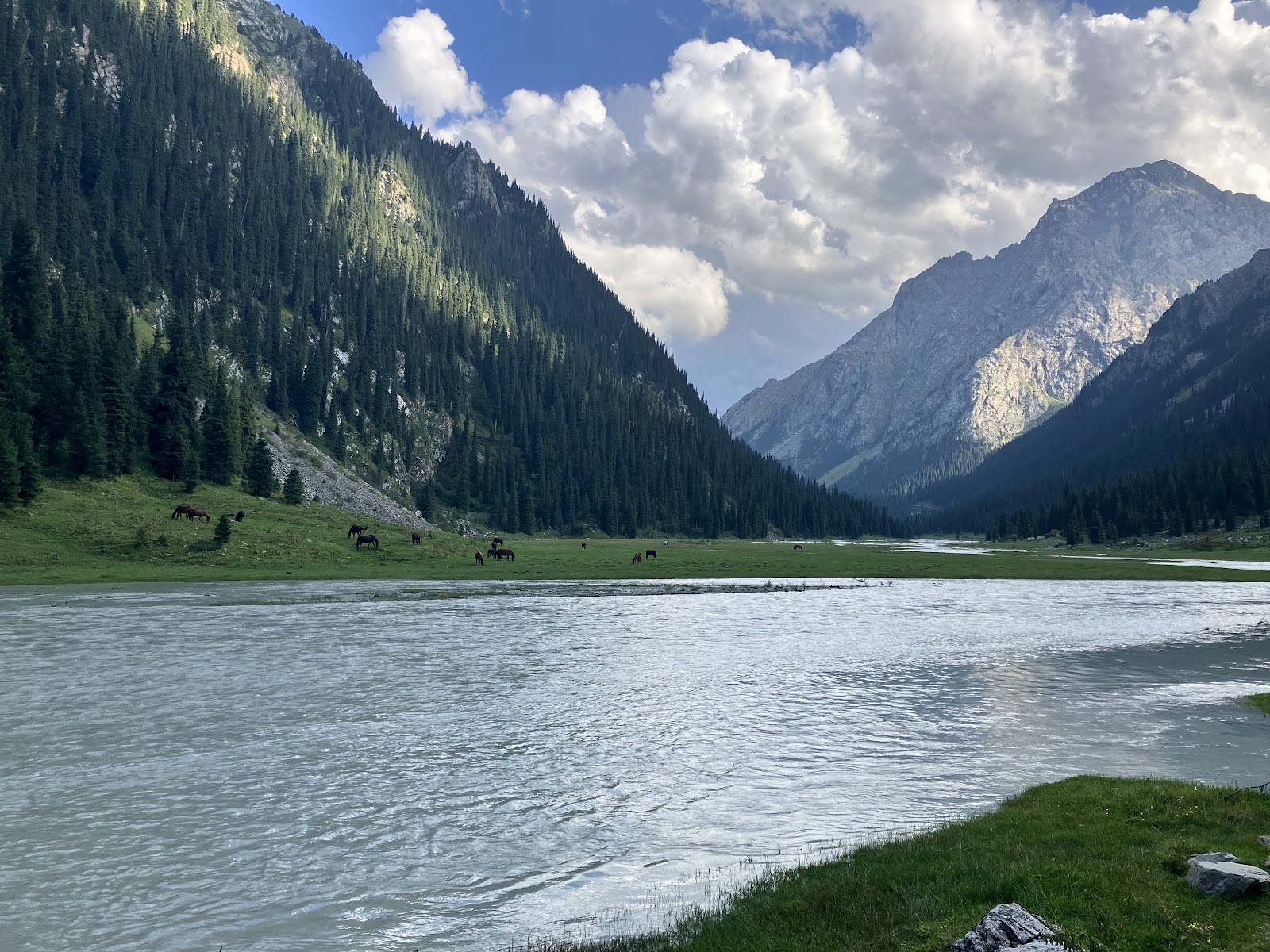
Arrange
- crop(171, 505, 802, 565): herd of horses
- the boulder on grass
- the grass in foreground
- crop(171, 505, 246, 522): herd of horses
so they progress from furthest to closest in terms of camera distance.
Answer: crop(171, 505, 802, 565): herd of horses, crop(171, 505, 246, 522): herd of horses, the boulder on grass, the grass in foreground

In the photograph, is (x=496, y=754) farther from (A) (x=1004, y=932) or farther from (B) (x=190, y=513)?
(B) (x=190, y=513)

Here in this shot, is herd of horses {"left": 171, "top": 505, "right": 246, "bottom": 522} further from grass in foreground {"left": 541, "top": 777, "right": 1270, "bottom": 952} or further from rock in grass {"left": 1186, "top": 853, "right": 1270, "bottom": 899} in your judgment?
rock in grass {"left": 1186, "top": 853, "right": 1270, "bottom": 899}

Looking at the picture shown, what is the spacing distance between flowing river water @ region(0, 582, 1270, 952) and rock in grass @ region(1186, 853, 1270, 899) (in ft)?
18.6

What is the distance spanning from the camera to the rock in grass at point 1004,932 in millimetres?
9297

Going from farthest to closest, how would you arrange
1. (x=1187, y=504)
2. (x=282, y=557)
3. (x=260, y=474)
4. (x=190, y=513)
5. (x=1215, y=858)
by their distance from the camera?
(x=1187, y=504)
(x=260, y=474)
(x=190, y=513)
(x=282, y=557)
(x=1215, y=858)

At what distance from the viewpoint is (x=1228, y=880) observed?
36.4 ft

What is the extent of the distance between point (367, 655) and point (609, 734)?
1661cm

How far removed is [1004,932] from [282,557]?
264ft

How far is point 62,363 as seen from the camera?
92.3 meters

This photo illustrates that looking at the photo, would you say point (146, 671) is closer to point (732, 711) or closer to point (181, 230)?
point (732, 711)

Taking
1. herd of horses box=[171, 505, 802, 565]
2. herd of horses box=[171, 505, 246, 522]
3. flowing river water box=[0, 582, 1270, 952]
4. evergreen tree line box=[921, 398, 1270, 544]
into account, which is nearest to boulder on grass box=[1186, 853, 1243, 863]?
flowing river water box=[0, 582, 1270, 952]

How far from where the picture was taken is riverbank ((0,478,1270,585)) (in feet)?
228

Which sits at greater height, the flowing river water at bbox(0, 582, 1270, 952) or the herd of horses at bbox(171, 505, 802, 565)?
the herd of horses at bbox(171, 505, 802, 565)

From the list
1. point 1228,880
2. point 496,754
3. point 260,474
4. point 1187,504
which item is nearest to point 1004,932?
point 1228,880
